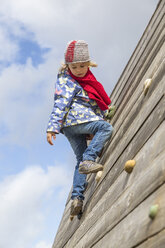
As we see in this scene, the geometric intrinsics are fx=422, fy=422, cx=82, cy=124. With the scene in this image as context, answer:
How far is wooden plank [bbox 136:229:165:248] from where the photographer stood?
136 centimetres

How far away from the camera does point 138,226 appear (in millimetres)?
1678

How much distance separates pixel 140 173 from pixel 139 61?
2265 millimetres

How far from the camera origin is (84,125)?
11.1ft

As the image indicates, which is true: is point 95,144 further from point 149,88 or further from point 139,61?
point 139,61

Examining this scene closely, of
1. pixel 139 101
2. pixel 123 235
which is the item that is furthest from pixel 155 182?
pixel 139 101

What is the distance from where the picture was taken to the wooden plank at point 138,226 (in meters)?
1.48

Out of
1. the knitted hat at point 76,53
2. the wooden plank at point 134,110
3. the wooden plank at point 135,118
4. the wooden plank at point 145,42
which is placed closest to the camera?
the wooden plank at point 135,118

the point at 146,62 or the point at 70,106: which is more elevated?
the point at 146,62

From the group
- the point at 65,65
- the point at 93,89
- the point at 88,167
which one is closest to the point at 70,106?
the point at 93,89

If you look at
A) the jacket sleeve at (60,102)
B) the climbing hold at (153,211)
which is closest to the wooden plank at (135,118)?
the jacket sleeve at (60,102)

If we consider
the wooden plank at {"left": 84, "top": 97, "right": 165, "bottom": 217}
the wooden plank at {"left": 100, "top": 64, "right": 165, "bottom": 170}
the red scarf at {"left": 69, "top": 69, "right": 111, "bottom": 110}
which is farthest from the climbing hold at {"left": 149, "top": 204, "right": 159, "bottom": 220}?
the red scarf at {"left": 69, "top": 69, "right": 111, "bottom": 110}

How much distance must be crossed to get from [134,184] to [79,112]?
1506 mm

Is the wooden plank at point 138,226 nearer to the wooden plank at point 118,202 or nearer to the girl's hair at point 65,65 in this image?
the wooden plank at point 118,202

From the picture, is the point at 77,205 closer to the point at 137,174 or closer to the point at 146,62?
the point at 146,62
